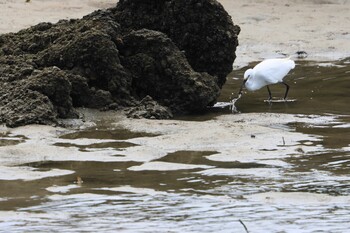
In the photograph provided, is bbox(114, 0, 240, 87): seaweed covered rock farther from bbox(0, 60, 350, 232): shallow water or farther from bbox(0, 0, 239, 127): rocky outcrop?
bbox(0, 60, 350, 232): shallow water

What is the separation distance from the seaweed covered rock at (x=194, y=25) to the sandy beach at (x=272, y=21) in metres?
3.97

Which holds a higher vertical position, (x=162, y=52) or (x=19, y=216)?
(x=162, y=52)

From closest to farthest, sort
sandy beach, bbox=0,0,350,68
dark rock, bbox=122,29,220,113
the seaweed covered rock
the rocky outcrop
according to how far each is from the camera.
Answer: the rocky outcrop → dark rock, bbox=122,29,220,113 → the seaweed covered rock → sandy beach, bbox=0,0,350,68

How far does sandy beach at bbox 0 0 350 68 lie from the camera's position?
47.4ft

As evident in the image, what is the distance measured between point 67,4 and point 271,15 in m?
4.29

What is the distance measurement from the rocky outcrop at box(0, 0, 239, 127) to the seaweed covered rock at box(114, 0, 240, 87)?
11 millimetres

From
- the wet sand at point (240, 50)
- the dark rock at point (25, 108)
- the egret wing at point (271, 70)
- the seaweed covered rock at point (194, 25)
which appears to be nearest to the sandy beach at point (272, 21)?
the wet sand at point (240, 50)

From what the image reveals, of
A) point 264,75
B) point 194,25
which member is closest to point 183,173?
point 194,25

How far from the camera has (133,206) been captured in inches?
193

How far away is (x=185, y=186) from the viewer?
5.40 meters

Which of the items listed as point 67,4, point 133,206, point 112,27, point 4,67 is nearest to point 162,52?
point 112,27

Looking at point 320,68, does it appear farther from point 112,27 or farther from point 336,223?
point 336,223

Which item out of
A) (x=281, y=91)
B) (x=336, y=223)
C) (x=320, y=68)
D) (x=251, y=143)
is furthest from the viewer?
(x=320, y=68)

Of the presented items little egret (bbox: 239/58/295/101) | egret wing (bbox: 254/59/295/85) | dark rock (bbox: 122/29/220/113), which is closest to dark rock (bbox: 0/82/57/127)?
dark rock (bbox: 122/29/220/113)
